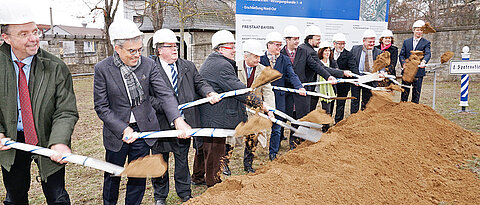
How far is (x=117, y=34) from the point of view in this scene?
9.23 feet

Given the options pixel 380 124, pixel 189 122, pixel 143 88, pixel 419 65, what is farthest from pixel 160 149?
pixel 419 65

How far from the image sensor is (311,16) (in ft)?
27.0

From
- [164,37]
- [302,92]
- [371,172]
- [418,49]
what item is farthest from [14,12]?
[418,49]

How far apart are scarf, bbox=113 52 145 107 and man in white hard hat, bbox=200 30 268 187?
1.11 meters

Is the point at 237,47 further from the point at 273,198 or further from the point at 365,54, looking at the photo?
the point at 273,198

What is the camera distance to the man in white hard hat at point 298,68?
5445 mm

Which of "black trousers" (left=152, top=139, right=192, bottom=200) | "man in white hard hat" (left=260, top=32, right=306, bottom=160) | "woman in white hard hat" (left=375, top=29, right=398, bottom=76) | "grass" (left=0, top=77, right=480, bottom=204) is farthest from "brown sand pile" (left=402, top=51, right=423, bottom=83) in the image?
"black trousers" (left=152, top=139, right=192, bottom=200)

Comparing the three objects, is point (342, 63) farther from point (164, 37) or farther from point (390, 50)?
point (164, 37)

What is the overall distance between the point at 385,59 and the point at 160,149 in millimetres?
5165

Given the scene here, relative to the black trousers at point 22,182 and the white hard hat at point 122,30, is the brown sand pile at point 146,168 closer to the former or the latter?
the black trousers at point 22,182

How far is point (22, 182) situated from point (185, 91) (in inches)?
65.9

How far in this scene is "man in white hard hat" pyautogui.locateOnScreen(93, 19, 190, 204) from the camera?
2867 mm

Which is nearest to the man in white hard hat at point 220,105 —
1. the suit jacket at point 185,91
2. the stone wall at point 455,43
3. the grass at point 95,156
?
the suit jacket at point 185,91

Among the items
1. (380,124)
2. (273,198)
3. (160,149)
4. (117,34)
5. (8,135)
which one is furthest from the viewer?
(380,124)
